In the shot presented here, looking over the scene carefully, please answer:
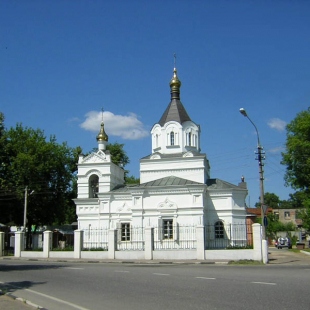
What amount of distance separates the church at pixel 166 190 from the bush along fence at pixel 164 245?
1.86 feet

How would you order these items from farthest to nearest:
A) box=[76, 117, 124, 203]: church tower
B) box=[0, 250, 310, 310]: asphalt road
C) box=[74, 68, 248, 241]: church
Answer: box=[76, 117, 124, 203]: church tower, box=[74, 68, 248, 241]: church, box=[0, 250, 310, 310]: asphalt road

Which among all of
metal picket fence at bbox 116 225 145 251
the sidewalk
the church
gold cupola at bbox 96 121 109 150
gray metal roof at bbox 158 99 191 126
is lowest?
the sidewalk

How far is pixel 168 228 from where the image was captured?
108 ft

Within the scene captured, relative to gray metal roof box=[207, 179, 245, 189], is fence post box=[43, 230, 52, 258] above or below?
below

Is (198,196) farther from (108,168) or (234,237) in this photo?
(108,168)

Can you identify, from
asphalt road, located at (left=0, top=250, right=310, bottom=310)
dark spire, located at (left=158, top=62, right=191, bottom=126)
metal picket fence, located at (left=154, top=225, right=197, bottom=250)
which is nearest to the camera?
asphalt road, located at (left=0, top=250, right=310, bottom=310)

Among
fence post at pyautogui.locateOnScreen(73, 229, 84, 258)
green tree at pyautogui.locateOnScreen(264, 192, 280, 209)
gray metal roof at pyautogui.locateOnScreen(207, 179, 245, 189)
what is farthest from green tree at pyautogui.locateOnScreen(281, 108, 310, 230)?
green tree at pyautogui.locateOnScreen(264, 192, 280, 209)

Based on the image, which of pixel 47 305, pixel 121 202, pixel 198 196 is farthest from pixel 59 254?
pixel 47 305

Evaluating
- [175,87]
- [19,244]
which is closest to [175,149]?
[175,87]

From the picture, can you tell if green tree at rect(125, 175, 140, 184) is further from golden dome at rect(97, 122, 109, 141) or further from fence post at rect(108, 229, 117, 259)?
fence post at rect(108, 229, 117, 259)

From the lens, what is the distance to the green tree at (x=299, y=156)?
4091 cm

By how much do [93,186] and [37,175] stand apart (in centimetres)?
832

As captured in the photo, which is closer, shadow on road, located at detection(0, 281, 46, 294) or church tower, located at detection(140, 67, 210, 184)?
shadow on road, located at detection(0, 281, 46, 294)

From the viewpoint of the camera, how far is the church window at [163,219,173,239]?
107 ft
